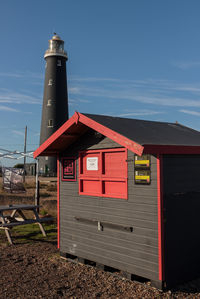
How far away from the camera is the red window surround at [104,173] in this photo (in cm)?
736

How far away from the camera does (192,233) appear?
7.01 m

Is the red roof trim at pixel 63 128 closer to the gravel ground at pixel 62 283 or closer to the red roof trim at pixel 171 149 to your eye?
the red roof trim at pixel 171 149

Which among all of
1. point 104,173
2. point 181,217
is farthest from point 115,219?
point 181,217

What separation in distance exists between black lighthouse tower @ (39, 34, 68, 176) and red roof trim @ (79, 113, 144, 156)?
124 ft

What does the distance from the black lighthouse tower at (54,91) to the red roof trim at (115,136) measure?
37892mm

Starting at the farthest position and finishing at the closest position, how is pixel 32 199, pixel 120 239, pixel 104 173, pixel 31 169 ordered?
pixel 31 169 → pixel 32 199 → pixel 104 173 → pixel 120 239

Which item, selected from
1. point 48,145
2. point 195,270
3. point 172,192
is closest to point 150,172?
point 172,192

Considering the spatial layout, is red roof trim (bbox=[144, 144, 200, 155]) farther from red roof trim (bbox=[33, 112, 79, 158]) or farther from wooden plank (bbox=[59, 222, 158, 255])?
red roof trim (bbox=[33, 112, 79, 158])

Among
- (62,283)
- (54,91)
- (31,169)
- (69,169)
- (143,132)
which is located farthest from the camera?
(31,169)

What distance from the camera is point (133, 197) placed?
6.97 meters

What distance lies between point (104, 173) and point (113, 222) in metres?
1.20

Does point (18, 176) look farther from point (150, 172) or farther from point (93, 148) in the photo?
point (150, 172)

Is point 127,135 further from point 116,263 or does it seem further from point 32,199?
point 32,199

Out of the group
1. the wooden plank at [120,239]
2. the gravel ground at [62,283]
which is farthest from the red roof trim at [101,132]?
the gravel ground at [62,283]
